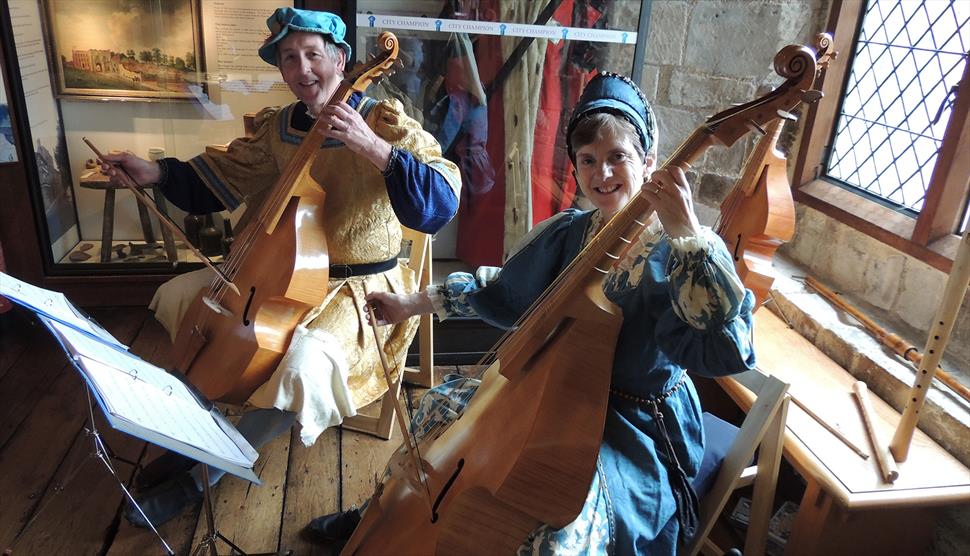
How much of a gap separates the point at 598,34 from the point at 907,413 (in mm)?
1555

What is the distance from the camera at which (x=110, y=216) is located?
9.39ft

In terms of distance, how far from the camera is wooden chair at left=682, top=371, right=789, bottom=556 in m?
1.26

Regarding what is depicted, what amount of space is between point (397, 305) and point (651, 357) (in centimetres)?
55

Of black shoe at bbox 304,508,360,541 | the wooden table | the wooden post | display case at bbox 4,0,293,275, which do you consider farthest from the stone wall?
black shoe at bbox 304,508,360,541

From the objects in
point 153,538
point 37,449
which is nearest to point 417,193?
point 153,538

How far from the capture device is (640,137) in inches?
50.8

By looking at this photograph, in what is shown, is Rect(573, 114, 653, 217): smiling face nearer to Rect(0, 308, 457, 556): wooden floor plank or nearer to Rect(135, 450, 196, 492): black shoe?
Rect(0, 308, 457, 556): wooden floor plank

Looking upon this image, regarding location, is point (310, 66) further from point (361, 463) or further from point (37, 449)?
point (37, 449)

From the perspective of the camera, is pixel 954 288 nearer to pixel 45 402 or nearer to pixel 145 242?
pixel 45 402

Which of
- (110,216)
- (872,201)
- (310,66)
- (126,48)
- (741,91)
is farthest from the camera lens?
(110,216)

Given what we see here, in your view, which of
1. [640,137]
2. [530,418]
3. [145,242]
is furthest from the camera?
[145,242]

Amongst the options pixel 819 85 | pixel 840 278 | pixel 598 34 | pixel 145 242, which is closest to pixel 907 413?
pixel 840 278

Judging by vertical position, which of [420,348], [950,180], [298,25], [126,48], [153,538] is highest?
[298,25]

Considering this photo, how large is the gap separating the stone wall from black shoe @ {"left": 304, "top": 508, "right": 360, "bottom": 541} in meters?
1.56
